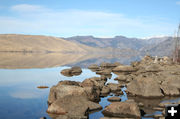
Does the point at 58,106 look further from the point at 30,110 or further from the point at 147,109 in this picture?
the point at 147,109

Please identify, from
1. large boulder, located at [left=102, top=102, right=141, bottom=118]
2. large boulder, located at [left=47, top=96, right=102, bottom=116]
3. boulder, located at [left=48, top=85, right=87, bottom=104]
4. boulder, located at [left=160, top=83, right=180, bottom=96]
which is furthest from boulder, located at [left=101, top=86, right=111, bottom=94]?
large boulder, located at [left=102, top=102, right=141, bottom=118]

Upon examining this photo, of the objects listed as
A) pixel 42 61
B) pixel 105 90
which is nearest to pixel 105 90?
pixel 105 90

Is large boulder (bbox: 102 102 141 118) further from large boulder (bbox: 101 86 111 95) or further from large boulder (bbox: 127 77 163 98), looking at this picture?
large boulder (bbox: 101 86 111 95)

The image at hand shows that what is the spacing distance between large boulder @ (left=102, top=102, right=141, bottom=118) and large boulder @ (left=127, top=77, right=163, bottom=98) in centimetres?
548

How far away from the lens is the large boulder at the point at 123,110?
1291 centimetres

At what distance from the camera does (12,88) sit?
72.2 ft

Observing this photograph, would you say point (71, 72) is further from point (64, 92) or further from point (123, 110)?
point (123, 110)

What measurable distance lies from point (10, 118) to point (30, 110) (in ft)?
5.59

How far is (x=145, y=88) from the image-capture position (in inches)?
749

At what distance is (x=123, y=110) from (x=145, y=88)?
642cm

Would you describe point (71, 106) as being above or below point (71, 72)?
above

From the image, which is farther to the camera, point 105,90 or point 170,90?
point 105,90

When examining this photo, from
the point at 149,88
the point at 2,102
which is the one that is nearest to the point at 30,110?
the point at 2,102

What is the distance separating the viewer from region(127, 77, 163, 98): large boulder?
1853 centimetres
